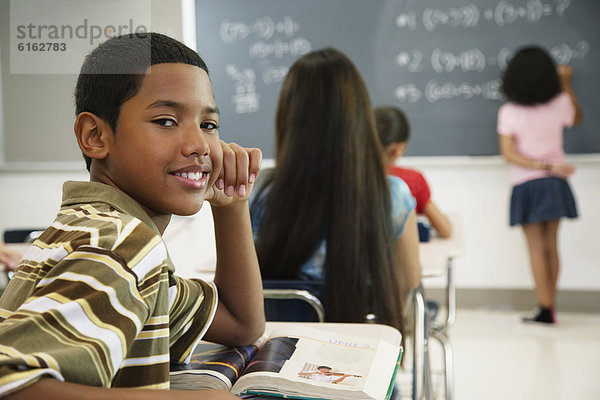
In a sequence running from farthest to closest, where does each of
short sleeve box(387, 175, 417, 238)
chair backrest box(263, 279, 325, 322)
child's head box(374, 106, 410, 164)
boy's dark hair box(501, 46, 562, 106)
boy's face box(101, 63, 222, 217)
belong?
boy's dark hair box(501, 46, 562, 106) → child's head box(374, 106, 410, 164) → short sleeve box(387, 175, 417, 238) → chair backrest box(263, 279, 325, 322) → boy's face box(101, 63, 222, 217)

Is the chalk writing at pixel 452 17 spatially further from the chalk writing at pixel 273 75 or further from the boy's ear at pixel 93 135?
the boy's ear at pixel 93 135

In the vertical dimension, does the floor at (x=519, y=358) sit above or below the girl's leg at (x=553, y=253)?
below

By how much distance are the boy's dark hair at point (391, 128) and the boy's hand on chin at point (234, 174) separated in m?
1.89

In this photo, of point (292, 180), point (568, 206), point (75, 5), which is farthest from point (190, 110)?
point (568, 206)

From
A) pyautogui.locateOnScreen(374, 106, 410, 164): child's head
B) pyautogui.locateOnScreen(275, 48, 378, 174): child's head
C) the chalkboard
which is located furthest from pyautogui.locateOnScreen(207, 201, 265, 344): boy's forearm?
the chalkboard

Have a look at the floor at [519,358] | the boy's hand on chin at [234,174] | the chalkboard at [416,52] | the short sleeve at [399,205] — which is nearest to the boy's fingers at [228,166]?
the boy's hand on chin at [234,174]

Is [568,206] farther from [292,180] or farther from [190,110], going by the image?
[190,110]

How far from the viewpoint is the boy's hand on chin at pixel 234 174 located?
972 millimetres

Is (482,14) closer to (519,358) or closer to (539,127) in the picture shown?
(539,127)

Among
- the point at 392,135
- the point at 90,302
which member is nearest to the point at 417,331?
the point at 392,135

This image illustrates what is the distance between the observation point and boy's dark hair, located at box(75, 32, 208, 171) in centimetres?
82

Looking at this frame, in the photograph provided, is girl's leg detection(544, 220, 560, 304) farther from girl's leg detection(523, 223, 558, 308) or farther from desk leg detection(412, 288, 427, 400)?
desk leg detection(412, 288, 427, 400)

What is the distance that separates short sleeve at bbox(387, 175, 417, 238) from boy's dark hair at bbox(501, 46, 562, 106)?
2.18 m

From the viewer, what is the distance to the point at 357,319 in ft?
5.87
